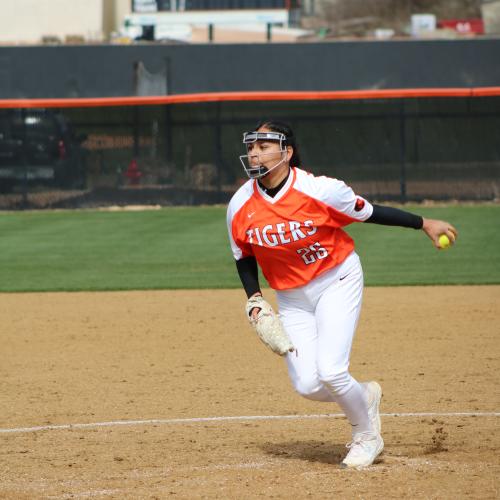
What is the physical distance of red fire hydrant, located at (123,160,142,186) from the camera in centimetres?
2255

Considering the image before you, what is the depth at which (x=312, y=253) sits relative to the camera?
602 centimetres

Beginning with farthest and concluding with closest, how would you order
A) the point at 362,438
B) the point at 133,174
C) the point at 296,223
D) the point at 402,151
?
1. the point at 133,174
2. the point at 402,151
3. the point at 362,438
4. the point at 296,223

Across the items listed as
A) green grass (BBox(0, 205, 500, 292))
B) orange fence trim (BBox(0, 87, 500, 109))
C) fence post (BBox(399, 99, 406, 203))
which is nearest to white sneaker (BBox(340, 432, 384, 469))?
green grass (BBox(0, 205, 500, 292))

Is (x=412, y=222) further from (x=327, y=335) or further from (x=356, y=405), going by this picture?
(x=356, y=405)

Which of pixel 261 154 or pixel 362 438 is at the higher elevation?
pixel 261 154

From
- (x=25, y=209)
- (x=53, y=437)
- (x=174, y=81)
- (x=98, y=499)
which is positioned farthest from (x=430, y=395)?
(x=174, y=81)

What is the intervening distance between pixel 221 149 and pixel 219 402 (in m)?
15.2

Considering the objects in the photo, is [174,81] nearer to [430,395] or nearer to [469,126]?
[469,126]

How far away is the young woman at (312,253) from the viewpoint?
233 inches

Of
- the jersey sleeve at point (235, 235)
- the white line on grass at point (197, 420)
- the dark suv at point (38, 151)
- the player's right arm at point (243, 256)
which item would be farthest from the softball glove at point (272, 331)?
the dark suv at point (38, 151)

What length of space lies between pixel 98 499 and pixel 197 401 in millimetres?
2575

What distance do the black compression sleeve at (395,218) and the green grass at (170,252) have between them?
291 inches

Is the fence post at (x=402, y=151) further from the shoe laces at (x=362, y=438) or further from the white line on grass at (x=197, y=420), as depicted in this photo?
the shoe laces at (x=362, y=438)

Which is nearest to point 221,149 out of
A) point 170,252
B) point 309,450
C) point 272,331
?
point 170,252
